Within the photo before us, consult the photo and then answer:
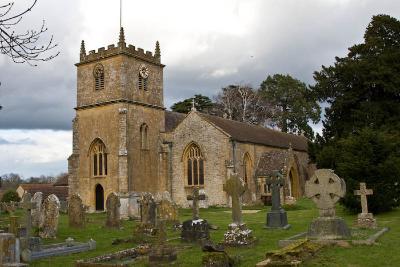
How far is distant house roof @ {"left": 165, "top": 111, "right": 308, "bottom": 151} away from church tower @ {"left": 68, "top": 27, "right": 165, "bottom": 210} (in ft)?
10.2

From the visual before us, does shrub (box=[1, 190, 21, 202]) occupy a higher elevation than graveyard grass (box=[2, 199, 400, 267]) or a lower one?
higher

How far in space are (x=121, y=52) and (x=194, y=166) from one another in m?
9.42

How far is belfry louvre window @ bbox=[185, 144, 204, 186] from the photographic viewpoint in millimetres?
33188

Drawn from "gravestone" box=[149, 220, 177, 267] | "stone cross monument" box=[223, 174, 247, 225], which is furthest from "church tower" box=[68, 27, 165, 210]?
"gravestone" box=[149, 220, 177, 267]

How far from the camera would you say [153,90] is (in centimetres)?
3528

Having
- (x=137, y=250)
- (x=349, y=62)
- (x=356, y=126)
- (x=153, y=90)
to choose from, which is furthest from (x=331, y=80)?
(x=137, y=250)

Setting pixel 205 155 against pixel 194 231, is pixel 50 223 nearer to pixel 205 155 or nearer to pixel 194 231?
pixel 194 231

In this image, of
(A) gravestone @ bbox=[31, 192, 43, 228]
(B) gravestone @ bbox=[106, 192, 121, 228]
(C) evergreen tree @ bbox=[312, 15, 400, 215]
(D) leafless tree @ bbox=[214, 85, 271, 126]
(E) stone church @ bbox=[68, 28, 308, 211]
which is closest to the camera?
(A) gravestone @ bbox=[31, 192, 43, 228]

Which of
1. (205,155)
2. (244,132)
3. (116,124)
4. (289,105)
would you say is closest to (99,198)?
(116,124)

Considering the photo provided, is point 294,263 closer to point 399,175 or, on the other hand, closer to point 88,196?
point 399,175

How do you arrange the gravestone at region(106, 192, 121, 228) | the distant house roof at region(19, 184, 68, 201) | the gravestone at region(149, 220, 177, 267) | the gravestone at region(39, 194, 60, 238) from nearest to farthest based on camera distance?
the gravestone at region(149, 220, 177, 267) < the gravestone at region(39, 194, 60, 238) < the gravestone at region(106, 192, 121, 228) < the distant house roof at region(19, 184, 68, 201)

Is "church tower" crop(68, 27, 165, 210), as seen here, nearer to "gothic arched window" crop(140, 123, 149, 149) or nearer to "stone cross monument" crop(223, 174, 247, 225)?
"gothic arched window" crop(140, 123, 149, 149)

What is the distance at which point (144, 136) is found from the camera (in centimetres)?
3397

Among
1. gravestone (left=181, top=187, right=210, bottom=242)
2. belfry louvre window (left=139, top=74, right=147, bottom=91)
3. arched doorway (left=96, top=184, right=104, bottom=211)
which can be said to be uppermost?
belfry louvre window (left=139, top=74, right=147, bottom=91)
